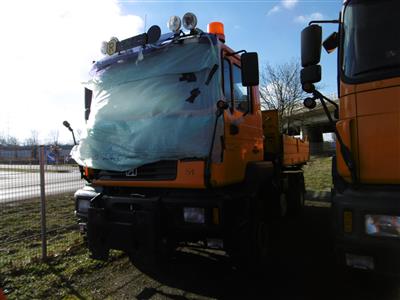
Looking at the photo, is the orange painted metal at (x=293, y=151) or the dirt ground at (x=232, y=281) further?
the orange painted metal at (x=293, y=151)

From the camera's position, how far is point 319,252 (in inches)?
225

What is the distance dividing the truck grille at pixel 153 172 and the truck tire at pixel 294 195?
429 centimetres

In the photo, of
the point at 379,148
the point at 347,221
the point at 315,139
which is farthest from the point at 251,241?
the point at 315,139

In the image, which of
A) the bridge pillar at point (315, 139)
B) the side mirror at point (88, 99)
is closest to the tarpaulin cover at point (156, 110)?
the side mirror at point (88, 99)

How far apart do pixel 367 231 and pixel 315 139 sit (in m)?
56.6

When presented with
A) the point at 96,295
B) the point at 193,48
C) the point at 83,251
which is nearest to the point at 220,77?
the point at 193,48

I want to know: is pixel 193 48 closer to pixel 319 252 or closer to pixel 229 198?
pixel 229 198

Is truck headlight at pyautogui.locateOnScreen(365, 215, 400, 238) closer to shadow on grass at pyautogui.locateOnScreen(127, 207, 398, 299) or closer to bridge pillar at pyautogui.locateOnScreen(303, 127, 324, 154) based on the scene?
shadow on grass at pyautogui.locateOnScreen(127, 207, 398, 299)

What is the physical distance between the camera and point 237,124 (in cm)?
478

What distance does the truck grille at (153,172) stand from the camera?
434cm

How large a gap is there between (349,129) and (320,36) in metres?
0.98

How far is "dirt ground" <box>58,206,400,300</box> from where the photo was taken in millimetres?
4254

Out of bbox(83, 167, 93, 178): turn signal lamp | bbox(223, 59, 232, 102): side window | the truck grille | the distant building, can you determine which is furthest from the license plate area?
the distant building

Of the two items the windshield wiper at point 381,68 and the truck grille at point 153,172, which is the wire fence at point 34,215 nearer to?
the truck grille at point 153,172
